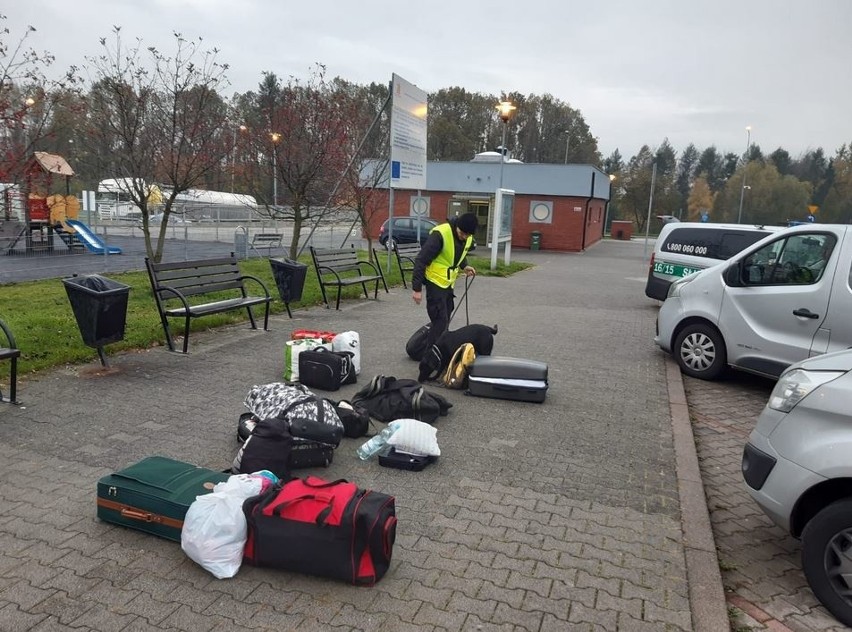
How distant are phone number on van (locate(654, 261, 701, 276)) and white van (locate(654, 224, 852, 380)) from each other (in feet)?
17.1

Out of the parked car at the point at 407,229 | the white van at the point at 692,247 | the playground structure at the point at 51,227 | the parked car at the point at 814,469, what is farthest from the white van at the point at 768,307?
the parked car at the point at 407,229

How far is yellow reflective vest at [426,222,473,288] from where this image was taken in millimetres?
6637

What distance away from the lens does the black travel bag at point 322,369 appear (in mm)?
6191

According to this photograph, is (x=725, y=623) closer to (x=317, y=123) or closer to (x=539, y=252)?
(x=317, y=123)

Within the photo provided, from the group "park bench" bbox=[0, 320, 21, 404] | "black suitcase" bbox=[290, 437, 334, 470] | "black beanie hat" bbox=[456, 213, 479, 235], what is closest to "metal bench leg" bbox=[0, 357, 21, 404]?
"park bench" bbox=[0, 320, 21, 404]

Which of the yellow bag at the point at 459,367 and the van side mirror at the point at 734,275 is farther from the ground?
the van side mirror at the point at 734,275

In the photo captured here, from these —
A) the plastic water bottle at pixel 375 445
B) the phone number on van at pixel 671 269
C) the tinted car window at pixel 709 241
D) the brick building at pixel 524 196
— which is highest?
the brick building at pixel 524 196

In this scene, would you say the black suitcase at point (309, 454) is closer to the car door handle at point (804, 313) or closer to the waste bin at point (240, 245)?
the car door handle at point (804, 313)

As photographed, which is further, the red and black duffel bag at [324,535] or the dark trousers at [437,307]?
the dark trousers at [437,307]

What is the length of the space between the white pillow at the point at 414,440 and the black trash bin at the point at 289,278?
556cm

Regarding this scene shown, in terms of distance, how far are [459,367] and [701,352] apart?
10.6ft

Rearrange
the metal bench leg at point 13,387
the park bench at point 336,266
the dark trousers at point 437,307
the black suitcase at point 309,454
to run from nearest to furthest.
→ the black suitcase at point 309,454 < the metal bench leg at point 13,387 < the dark trousers at point 437,307 < the park bench at point 336,266

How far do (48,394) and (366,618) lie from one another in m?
4.20

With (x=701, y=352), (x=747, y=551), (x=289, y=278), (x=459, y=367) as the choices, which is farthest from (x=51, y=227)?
(x=747, y=551)
